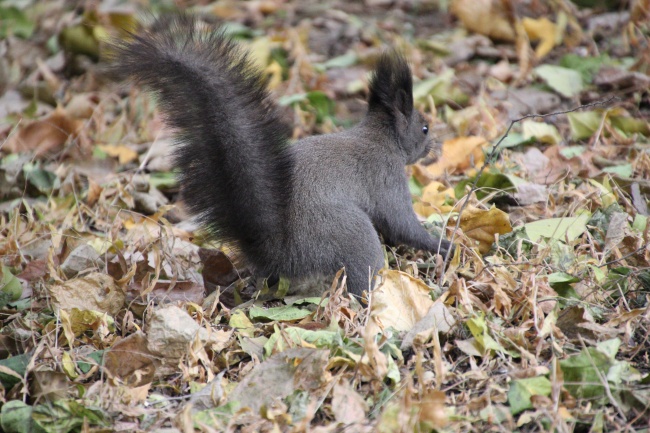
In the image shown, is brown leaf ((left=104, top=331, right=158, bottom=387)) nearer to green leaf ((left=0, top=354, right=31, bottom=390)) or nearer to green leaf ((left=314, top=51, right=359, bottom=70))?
green leaf ((left=0, top=354, right=31, bottom=390))

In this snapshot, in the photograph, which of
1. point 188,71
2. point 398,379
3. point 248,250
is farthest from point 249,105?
point 398,379

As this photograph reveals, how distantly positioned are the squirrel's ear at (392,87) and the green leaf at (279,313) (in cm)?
108

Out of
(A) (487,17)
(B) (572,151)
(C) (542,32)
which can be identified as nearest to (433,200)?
(B) (572,151)

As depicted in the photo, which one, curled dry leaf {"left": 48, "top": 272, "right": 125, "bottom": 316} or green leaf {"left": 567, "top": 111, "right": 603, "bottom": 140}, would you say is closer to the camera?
curled dry leaf {"left": 48, "top": 272, "right": 125, "bottom": 316}

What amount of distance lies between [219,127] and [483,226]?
3.80ft

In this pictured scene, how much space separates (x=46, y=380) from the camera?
218cm

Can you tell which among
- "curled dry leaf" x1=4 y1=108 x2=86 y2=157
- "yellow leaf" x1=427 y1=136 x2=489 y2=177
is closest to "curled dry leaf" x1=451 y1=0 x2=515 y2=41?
"yellow leaf" x1=427 y1=136 x2=489 y2=177

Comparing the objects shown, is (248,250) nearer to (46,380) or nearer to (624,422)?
(46,380)

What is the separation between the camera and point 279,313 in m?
2.69

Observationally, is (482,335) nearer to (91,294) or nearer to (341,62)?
(91,294)

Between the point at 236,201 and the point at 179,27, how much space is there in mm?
628

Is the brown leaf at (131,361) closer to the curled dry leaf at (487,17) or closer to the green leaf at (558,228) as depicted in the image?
the green leaf at (558,228)

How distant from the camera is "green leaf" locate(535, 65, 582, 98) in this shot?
178 inches

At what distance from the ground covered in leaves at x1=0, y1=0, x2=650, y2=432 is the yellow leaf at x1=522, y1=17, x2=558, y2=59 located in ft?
0.05
